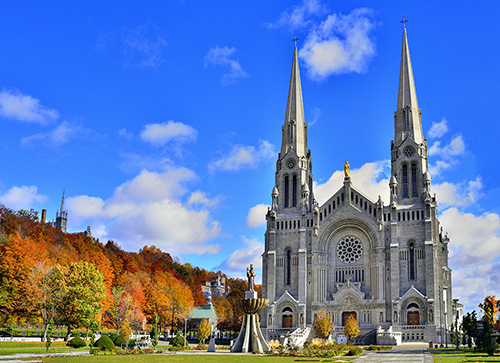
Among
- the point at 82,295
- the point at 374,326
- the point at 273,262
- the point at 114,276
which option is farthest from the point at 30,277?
the point at 374,326

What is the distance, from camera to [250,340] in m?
48.2

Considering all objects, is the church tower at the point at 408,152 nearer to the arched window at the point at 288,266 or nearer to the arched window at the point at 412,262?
the arched window at the point at 412,262

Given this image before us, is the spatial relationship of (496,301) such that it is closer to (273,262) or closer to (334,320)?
(334,320)

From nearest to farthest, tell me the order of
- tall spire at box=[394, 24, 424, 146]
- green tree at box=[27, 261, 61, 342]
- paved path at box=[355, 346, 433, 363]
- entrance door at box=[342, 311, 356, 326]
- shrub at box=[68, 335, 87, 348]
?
paved path at box=[355, 346, 433, 363] → shrub at box=[68, 335, 87, 348] → green tree at box=[27, 261, 61, 342] → entrance door at box=[342, 311, 356, 326] → tall spire at box=[394, 24, 424, 146]

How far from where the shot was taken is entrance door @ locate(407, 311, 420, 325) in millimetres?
74075

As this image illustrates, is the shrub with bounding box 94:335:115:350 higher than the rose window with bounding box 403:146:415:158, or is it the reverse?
the rose window with bounding box 403:146:415:158

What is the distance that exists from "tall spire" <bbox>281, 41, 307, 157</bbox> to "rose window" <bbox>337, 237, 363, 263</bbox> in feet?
53.2

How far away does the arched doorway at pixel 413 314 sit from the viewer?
74188mm

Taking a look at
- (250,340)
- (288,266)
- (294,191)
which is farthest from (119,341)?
(294,191)

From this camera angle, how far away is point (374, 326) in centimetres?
7562

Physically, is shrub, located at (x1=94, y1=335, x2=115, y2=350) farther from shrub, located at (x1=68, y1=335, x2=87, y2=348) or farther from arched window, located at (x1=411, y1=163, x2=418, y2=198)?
arched window, located at (x1=411, y1=163, x2=418, y2=198)

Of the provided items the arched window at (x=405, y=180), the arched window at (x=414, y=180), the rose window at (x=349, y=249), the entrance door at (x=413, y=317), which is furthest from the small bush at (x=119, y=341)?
the arched window at (x=414, y=180)

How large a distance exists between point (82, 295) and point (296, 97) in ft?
167

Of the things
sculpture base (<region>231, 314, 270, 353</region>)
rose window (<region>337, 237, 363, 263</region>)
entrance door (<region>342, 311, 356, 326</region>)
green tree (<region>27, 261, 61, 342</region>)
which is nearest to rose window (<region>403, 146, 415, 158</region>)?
rose window (<region>337, 237, 363, 263</region>)
